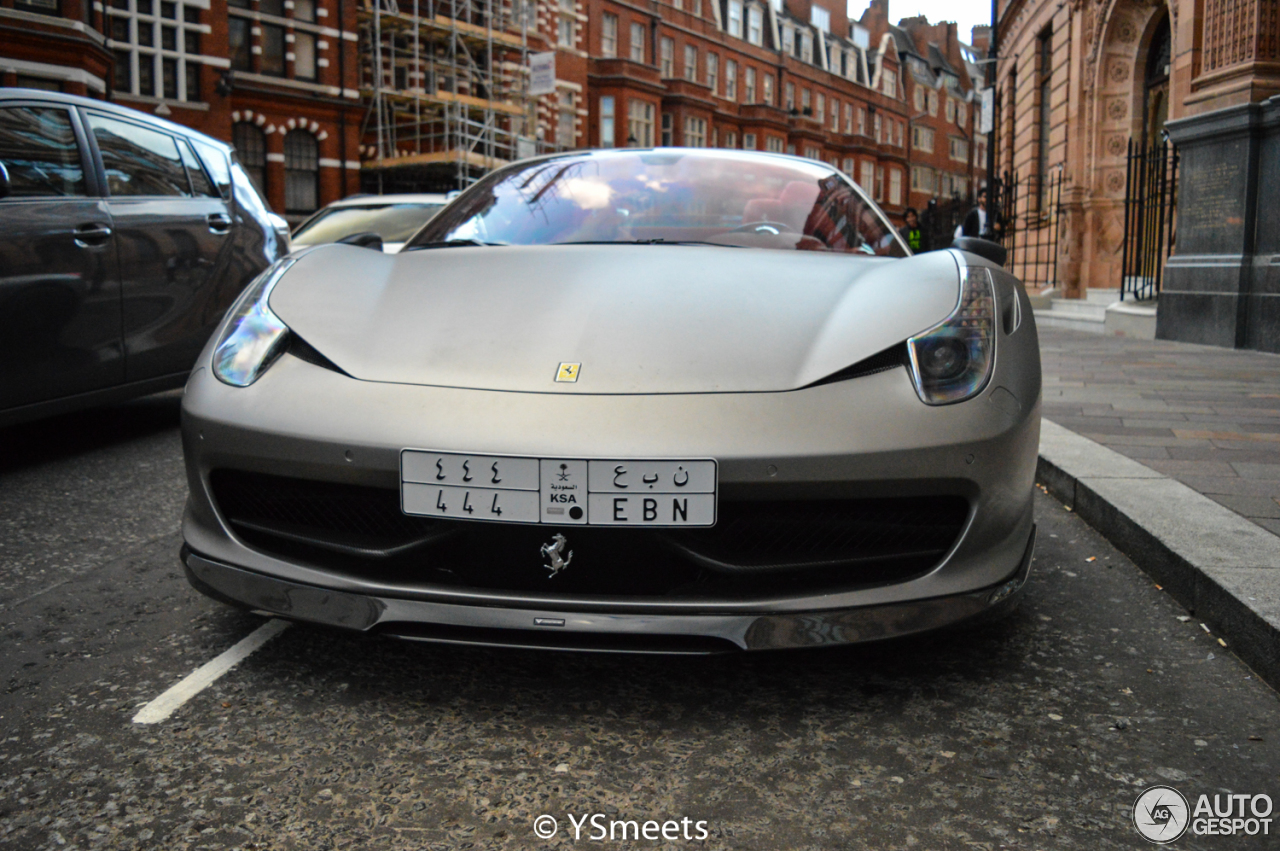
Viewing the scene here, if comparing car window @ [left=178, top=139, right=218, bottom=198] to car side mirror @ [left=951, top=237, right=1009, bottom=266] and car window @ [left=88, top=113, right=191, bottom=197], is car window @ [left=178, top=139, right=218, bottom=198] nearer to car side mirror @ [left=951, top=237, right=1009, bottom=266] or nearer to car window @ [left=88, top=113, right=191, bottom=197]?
car window @ [left=88, top=113, right=191, bottom=197]

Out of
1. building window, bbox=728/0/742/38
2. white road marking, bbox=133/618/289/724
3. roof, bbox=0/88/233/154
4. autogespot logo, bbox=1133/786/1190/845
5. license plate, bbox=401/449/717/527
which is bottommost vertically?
autogespot logo, bbox=1133/786/1190/845

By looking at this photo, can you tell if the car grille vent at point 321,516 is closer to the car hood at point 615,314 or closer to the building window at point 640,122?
the car hood at point 615,314

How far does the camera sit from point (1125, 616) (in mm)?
2760

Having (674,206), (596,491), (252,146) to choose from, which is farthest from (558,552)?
(252,146)

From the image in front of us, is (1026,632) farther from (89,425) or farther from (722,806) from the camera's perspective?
(89,425)

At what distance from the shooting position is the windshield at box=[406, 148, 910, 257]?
322 centimetres

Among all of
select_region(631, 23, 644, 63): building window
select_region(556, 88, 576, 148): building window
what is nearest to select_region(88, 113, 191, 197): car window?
select_region(556, 88, 576, 148): building window

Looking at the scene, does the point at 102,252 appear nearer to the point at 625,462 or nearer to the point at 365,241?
the point at 365,241

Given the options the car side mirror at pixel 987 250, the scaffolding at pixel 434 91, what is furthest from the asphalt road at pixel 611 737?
the scaffolding at pixel 434 91

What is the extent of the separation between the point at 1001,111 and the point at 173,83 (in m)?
22.1

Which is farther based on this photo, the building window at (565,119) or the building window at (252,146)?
the building window at (565,119)

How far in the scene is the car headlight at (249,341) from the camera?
92.5 inches

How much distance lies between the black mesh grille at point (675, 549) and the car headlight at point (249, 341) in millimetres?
374

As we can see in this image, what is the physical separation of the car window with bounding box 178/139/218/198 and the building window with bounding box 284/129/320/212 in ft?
86.5
